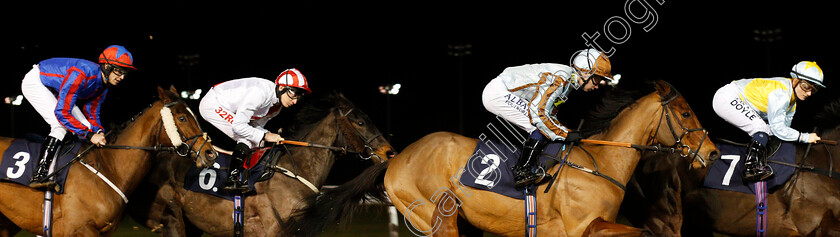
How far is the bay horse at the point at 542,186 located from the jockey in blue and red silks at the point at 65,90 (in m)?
1.72

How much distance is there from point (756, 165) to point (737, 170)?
213mm

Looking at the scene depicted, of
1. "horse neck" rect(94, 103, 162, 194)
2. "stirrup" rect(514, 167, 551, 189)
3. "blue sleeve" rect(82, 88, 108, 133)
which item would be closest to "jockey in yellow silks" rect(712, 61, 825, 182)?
"stirrup" rect(514, 167, 551, 189)

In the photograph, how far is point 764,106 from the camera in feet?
19.0

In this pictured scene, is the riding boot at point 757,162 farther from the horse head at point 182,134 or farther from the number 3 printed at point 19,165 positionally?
the number 3 printed at point 19,165

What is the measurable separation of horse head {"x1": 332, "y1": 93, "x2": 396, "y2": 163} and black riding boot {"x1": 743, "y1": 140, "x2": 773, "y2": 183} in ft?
8.91

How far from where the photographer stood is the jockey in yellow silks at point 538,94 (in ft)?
16.6

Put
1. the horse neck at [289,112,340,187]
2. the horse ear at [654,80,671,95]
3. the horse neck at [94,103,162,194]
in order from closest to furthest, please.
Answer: the horse ear at [654,80,671,95]
the horse neck at [94,103,162,194]
the horse neck at [289,112,340,187]

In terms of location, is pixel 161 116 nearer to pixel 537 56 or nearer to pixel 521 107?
pixel 521 107

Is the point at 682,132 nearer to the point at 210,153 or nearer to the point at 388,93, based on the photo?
the point at 210,153

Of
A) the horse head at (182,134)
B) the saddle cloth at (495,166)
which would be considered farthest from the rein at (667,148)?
→ the horse head at (182,134)

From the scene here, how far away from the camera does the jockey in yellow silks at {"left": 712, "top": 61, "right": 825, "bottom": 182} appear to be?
5.49 m

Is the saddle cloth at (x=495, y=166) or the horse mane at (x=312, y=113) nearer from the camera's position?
the saddle cloth at (x=495, y=166)

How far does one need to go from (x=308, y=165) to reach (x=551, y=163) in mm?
1988

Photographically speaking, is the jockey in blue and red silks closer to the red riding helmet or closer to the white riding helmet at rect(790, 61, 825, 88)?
the red riding helmet
